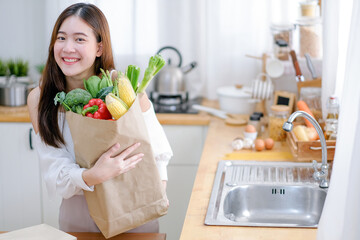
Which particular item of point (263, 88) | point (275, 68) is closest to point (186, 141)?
point (263, 88)

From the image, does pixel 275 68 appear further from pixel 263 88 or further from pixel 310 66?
pixel 310 66

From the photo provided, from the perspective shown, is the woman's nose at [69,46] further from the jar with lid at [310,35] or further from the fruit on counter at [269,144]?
the jar with lid at [310,35]

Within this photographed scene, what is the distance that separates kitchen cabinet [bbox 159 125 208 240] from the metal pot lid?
9.4 inches

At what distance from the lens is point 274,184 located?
2045 mm

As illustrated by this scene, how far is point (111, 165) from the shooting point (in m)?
1.57

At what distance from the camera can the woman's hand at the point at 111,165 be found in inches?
61.7

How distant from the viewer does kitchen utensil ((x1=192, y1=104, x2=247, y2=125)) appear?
114 inches

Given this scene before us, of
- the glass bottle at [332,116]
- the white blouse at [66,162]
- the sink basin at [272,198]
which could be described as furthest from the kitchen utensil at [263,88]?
the white blouse at [66,162]

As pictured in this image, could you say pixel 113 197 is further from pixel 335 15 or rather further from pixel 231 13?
pixel 231 13

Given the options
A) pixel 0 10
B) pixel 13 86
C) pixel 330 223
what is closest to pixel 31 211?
pixel 13 86

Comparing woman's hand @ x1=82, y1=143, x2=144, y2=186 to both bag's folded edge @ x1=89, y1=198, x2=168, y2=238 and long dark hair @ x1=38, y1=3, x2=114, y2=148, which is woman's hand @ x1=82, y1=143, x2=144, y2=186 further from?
long dark hair @ x1=38, y1=3, x2=114, y2=148

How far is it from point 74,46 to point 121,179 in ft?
1.61

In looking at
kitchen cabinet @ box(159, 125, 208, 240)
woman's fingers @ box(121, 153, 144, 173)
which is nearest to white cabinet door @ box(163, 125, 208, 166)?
kitchen cabinet @ box(159, 125, 208, 240)

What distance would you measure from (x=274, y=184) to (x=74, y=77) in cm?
84
